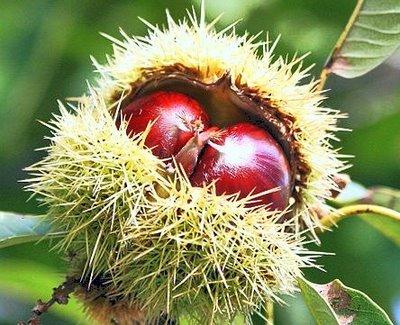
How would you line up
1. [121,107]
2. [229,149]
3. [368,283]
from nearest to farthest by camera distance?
[229,149] → [121,107] → [368,283]

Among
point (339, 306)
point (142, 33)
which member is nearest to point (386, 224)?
point (339, 306)

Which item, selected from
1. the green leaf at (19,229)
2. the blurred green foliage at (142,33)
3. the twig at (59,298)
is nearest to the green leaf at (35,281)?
the blurred green foliage at (142,33)

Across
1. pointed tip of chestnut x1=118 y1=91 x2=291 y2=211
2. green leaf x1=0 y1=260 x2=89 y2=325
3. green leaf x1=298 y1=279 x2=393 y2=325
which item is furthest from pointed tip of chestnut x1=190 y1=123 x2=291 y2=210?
green leaf x1=0 y1=260 x2=89 y2=325

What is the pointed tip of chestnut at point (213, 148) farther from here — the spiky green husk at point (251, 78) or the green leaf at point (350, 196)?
the green leaf at point (350, 196)

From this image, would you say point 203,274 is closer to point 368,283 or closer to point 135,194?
point 135,194

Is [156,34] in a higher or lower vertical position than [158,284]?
higher

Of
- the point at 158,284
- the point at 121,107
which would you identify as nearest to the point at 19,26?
the point at 121,107

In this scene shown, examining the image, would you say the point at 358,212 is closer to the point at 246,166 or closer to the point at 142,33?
the point at 246,166
